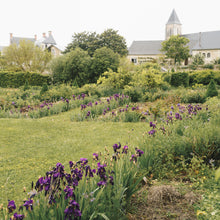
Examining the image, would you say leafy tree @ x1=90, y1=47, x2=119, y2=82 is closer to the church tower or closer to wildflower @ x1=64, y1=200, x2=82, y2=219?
wildflower @ x1=64, y1=200, x2=82, y2=219

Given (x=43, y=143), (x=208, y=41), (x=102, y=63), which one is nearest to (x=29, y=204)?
(x=43, y=143)

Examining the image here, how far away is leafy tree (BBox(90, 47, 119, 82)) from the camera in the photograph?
19438mm

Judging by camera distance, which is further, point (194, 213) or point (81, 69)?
point (81, 69)

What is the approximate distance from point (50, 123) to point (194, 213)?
18.5ft

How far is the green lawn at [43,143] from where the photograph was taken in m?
4.03

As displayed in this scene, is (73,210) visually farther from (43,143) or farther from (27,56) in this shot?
(27,56)

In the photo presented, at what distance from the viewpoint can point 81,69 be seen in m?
20.0

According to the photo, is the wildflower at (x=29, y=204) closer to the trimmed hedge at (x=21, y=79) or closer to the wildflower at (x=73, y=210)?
the wildflower at (x=73, y=210)

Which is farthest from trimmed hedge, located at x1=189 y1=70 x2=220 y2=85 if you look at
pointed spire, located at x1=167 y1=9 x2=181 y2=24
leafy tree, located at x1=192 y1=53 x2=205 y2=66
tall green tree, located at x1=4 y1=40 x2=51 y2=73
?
pointed spire, located at x1=167 y1=9 x2=181 y2=24

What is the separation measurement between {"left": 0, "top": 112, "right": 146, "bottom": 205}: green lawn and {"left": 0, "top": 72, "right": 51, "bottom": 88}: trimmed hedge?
15.0m

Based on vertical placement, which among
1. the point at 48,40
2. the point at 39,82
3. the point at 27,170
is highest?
the point at 48,40

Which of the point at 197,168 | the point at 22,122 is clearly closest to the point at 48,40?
the point at 22,122

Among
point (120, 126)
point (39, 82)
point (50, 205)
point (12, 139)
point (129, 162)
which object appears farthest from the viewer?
point (39, 82)

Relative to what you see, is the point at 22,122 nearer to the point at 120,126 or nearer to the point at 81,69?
the point at 120,126
